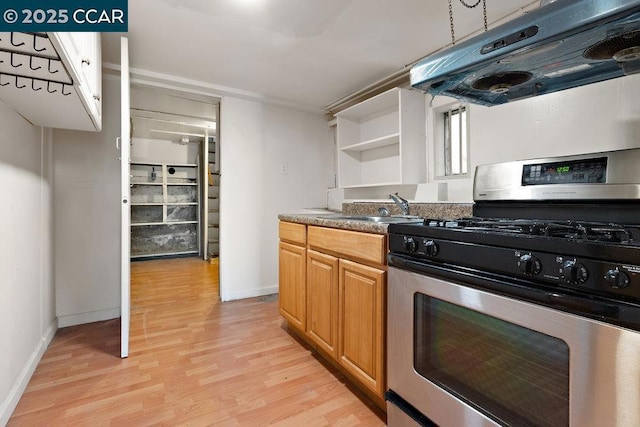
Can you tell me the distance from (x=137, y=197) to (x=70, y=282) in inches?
121

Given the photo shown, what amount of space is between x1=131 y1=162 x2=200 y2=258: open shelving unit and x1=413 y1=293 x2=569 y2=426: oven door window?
5179 millimetres

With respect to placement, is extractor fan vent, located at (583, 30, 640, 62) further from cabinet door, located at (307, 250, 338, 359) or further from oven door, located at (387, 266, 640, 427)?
cabinet door, located at (307, 250, 338, 359)

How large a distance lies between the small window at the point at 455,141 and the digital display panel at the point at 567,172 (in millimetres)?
694

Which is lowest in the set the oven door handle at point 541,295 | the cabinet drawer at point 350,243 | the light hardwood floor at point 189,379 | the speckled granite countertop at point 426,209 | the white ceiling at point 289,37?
the light hardwood floor at point 189,379

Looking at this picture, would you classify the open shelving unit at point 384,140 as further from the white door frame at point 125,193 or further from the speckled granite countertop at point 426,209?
the white door frame at point 125,193

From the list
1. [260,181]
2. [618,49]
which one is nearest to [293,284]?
[260,181]

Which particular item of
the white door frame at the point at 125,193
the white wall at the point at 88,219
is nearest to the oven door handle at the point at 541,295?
the white door frame at the point at 125,193

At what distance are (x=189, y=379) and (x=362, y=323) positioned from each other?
104 centimetres

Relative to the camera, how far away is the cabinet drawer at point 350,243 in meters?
1.38

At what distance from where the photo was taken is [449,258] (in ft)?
3.42

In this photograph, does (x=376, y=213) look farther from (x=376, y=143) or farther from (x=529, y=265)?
(x=529, y=265)

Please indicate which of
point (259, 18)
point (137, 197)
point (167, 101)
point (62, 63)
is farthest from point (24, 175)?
point (137, 197)

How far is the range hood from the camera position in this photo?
829 mm

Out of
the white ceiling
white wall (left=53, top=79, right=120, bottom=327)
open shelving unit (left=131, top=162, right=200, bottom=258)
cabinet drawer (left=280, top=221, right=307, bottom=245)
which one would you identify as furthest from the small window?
open shelving unit (left=131, top=162, right=200, bottom=258)
